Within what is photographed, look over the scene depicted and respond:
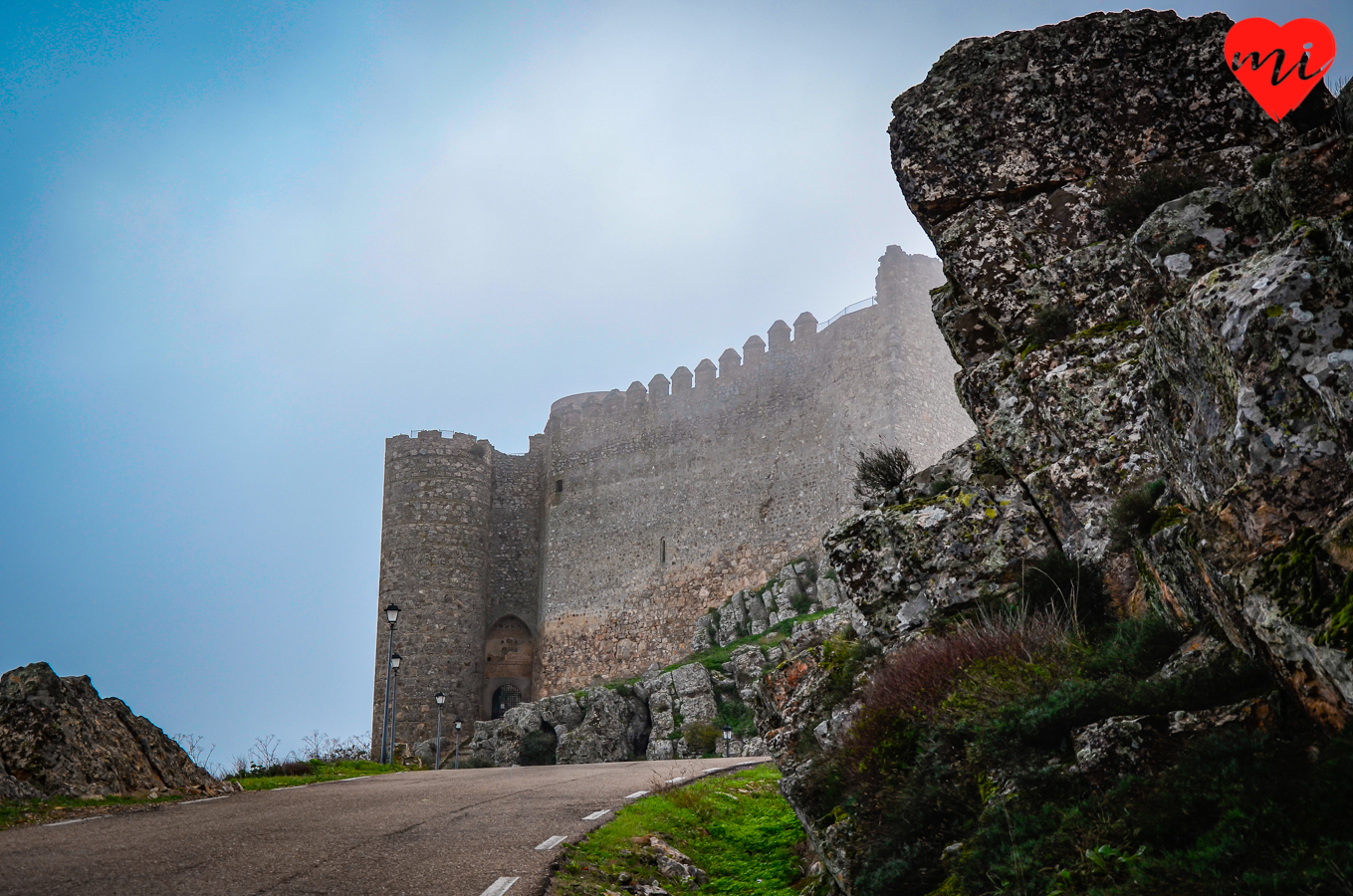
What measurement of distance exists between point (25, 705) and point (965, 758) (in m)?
9.18

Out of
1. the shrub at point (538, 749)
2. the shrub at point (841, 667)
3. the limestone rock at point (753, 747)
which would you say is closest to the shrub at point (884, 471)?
the shrub at point (841, 667)

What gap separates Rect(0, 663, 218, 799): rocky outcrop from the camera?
8.42 metres

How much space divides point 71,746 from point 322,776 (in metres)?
5.03

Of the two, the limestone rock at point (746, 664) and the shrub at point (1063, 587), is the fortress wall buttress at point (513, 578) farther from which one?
the shrub at point (1063, 587)

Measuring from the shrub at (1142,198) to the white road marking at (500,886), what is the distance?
6.37 metres

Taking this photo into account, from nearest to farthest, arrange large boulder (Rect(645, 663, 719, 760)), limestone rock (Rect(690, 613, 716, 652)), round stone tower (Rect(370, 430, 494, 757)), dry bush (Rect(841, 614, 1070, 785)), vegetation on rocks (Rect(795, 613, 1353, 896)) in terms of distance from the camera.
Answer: vegetation on rocks (Rect(795, 613, 1353, 896)) → dry bush (Rect(841, 614, 1070, 785)) → large boulder (Rect(645, 663, 719, 760)) → limestone rock (Rect(690, 613, 716, 652)) → round stone tower (Rect(370, 430, 494, 757))

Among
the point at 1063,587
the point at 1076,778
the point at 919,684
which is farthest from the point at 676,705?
the point at 1076,778

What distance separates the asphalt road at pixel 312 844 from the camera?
4.77m

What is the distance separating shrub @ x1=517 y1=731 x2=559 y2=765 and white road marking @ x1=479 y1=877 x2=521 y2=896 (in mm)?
20455

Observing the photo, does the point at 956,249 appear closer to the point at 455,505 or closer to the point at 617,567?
the point at 617,567

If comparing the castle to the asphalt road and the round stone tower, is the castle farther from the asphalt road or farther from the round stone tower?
the asphalt road

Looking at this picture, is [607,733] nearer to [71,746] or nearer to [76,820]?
[71,746]

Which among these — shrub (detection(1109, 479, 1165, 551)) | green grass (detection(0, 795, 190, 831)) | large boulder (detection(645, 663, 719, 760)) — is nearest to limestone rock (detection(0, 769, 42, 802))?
green grass (detection(0, 795, 190, 831))

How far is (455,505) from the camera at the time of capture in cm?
3775
